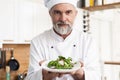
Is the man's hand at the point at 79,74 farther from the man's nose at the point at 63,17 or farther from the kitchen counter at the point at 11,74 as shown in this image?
the kitchen counter at the point at 11,74

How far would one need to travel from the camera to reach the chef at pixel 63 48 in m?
1.28

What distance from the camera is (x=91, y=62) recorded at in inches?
54.1

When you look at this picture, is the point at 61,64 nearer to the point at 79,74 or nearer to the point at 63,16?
the point at 79,74

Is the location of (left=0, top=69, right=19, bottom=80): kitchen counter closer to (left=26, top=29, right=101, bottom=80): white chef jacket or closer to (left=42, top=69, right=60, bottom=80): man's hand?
(left=26, top=29, right=101, bottom=80): white chef jacket

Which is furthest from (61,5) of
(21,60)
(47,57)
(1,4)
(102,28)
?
(102,28)

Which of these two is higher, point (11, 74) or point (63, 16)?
point (63, 16)

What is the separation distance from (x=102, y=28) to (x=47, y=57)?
3333mm

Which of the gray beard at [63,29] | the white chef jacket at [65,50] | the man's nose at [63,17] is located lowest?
the white chef jacket at [65,50]

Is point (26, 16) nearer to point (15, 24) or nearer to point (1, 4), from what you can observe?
point (15, 24)

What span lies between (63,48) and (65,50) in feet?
0.12

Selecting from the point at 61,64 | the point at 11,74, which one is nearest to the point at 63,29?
the point at 61,64

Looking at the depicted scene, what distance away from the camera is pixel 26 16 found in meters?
3.07

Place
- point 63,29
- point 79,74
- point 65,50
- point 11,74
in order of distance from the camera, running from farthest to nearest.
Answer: point 11,74, point 65,50, point 63,29, point 79,74

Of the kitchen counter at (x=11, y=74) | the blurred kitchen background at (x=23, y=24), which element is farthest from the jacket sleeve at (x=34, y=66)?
the kitchen counter at (x=11, y=74)
